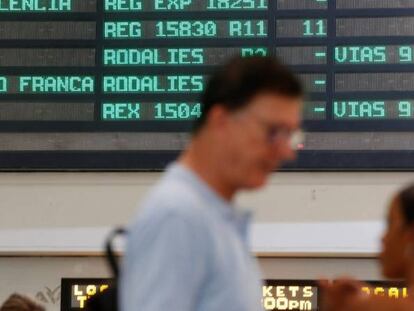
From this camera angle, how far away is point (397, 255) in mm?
1964

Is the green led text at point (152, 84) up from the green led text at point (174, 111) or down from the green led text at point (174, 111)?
up

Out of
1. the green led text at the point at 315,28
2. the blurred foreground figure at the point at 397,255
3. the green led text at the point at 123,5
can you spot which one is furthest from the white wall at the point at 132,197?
the blurred foreground figure at the point at 397,255

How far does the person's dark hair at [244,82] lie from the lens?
1.71 metres

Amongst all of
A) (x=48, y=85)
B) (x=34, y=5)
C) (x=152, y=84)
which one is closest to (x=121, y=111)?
(x=152, y=84)

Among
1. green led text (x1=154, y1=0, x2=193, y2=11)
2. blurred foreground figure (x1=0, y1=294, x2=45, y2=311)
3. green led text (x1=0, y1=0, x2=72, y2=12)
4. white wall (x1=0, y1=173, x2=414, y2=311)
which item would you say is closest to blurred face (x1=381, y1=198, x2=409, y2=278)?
blurred foreground figure (x1=0, y1=294, x2=45, y2=311)

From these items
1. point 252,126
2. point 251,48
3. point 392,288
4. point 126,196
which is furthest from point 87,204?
point 252,126

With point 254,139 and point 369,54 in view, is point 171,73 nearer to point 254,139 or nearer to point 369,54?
point 369,54

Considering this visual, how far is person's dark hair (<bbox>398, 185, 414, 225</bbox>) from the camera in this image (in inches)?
75.6

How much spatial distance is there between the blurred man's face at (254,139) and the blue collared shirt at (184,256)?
51mm

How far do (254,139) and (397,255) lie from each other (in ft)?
1.22

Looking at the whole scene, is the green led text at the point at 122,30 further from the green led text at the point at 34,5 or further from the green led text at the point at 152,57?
the green led text at the point at 34,5

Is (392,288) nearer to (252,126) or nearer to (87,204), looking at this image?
(87,204)

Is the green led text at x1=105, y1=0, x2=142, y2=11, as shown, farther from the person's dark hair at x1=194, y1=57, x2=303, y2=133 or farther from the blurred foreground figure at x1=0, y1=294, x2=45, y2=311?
the person's dark hair at x1=194, y1=57, x2=303, y2=133

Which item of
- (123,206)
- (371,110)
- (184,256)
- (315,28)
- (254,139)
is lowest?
(123,206)
